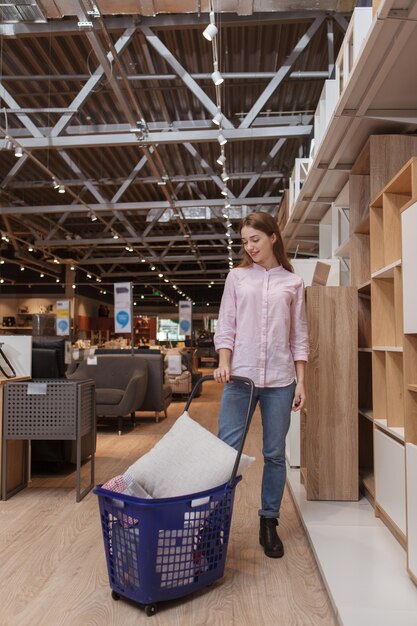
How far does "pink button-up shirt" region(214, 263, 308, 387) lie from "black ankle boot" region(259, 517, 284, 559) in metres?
0.68

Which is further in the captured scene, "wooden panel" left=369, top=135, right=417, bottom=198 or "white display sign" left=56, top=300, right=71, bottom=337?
"white display sign" left=56, top=300, right=71, bottom=337

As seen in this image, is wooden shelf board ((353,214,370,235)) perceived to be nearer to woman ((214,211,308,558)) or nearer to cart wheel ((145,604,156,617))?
woman ((214,211,308,558))

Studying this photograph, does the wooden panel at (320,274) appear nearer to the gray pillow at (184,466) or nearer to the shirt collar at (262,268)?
the shirt collar at (262,268)

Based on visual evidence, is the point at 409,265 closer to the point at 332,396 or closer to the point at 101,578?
the point at 332,396

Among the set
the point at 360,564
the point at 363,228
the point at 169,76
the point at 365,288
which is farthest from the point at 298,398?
the point at 169,76

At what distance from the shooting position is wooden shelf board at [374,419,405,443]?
2702 millimetres

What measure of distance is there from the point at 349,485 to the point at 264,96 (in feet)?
14.8

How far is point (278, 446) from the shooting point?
9.00 ft

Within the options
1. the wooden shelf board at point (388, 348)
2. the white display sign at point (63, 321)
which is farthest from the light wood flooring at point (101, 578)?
the white display sign at point (63, 321)

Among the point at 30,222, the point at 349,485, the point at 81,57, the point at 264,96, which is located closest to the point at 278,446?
the point at 349,485

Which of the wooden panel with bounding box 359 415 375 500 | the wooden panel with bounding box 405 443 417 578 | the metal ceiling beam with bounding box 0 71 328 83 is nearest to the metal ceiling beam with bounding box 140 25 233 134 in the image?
the metal ceiling beam with bounding box 0 71 328 83

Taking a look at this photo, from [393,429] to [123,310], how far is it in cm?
725

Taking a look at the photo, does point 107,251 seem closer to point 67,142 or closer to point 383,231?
point 67,142

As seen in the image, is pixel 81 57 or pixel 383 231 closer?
pixel 383 231
